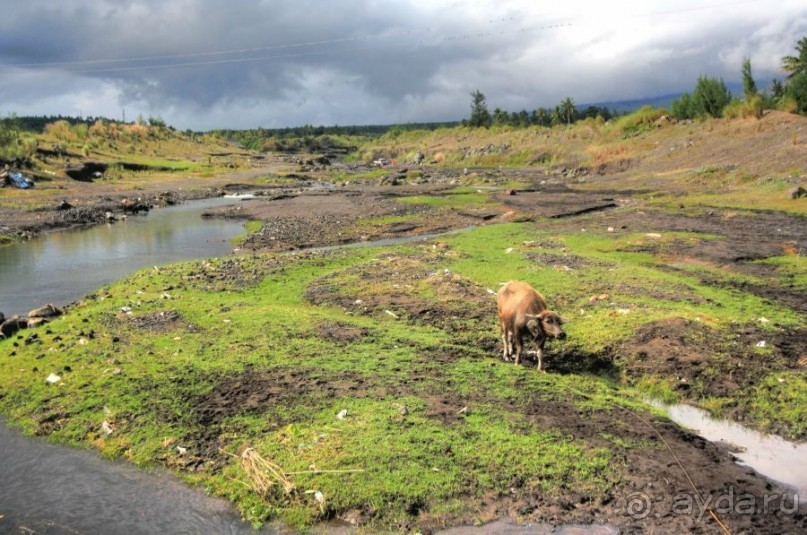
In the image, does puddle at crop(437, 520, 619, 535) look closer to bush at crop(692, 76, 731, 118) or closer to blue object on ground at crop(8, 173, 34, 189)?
blue object on ground at crop(8, 173, 34, 189)

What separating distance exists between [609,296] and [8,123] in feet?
232

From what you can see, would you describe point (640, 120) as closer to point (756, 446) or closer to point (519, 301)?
point (519, 301)

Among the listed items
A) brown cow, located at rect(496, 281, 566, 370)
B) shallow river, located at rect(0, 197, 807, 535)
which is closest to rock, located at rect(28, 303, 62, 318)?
shallow river, located at rect(0, 197, 807, 535)

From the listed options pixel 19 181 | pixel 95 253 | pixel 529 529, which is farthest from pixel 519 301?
pixel 19 181

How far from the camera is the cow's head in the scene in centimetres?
1101

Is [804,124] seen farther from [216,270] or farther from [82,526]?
[82,526]

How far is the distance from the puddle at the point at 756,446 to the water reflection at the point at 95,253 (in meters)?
17.4

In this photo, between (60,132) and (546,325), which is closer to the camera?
(546,325)

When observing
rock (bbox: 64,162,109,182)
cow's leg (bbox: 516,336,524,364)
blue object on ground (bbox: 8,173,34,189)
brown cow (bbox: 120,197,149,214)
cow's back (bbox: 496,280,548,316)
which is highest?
rock (bbox: 64,162,109,182)

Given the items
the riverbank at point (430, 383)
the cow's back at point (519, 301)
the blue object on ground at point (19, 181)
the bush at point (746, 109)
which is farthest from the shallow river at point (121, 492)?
the bush at point (746, 109)

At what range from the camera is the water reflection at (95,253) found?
2023 centimetres

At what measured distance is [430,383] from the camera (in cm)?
1065

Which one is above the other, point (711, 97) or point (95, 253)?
point (711, 97)

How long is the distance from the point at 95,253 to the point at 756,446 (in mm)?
26612
